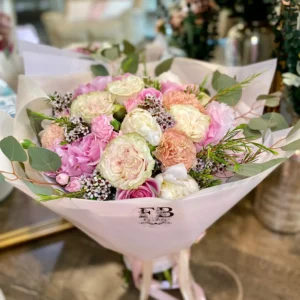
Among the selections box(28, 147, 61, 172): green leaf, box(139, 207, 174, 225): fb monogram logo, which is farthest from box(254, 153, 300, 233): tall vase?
box(28, 147, 61, 172): green leaf

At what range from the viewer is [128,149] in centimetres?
49

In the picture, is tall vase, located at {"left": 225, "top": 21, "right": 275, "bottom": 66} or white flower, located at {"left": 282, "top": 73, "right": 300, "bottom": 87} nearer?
white flower, located at {"left": 282, "top": 73, "right": 300, "bottom": 87}

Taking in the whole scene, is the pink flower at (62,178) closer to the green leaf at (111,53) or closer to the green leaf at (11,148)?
the green leaf at (11,148)

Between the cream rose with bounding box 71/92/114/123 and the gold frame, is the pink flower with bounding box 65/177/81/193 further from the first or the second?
the gold frame

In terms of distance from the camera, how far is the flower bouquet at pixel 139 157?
0.50m

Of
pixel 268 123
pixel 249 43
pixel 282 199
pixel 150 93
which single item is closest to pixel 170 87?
pixel 150 93

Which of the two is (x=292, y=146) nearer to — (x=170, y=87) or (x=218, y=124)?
(x=218, y=124)

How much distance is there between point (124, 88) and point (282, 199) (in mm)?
448

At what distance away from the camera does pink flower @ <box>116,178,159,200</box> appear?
1.69 ft

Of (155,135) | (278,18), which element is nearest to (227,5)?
(278,18)

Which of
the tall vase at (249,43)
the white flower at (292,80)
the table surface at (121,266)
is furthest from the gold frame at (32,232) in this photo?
the tall vase at (249,43)

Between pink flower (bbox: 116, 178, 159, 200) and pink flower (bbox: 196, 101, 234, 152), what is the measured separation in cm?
9

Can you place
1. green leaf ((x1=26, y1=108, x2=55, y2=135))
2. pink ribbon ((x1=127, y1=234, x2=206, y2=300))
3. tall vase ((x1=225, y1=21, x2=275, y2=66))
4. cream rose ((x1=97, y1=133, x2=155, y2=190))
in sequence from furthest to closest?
tall vase ((x1=225, y1=21, x2=275, y2=66))
pink ribbon ((x1=127, y1=234, x2=206, y2=300))
green leaf ((x1=26, y1=108, x2=55, y2=135))
cream rose ((x1=97, y1=133, x2=155, y2=190))

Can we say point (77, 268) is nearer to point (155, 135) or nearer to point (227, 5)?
point (155, 135)
